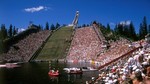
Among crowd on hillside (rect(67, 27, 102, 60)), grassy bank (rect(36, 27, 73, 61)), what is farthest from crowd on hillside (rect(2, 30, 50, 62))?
crowd on hillside (rect(67, 27, 102, 60))

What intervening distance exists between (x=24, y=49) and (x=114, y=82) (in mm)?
130092

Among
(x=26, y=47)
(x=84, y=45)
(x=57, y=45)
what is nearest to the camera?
(x=84, y=45)

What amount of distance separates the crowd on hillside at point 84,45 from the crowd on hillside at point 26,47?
67.2ft

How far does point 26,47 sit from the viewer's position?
159m

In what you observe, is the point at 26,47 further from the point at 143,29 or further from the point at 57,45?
the point at 143,29

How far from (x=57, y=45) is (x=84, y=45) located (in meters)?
16.8

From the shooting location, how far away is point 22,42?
162000 mm

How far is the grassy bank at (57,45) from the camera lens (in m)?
144

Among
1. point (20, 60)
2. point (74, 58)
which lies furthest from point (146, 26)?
point (20, 60)

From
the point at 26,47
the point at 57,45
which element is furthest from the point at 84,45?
the point at 26,47

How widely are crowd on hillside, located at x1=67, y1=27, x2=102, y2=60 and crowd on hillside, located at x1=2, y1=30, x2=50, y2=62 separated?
2049 cm

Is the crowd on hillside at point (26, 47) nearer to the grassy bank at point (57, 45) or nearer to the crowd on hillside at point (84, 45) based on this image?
the grassy bank at point (57, 45)

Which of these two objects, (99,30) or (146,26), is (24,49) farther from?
(146,26)

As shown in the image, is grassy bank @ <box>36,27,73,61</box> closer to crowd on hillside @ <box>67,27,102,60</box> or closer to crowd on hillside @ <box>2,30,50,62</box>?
crowd on hillside @ <box>67,27,102,60</box>
